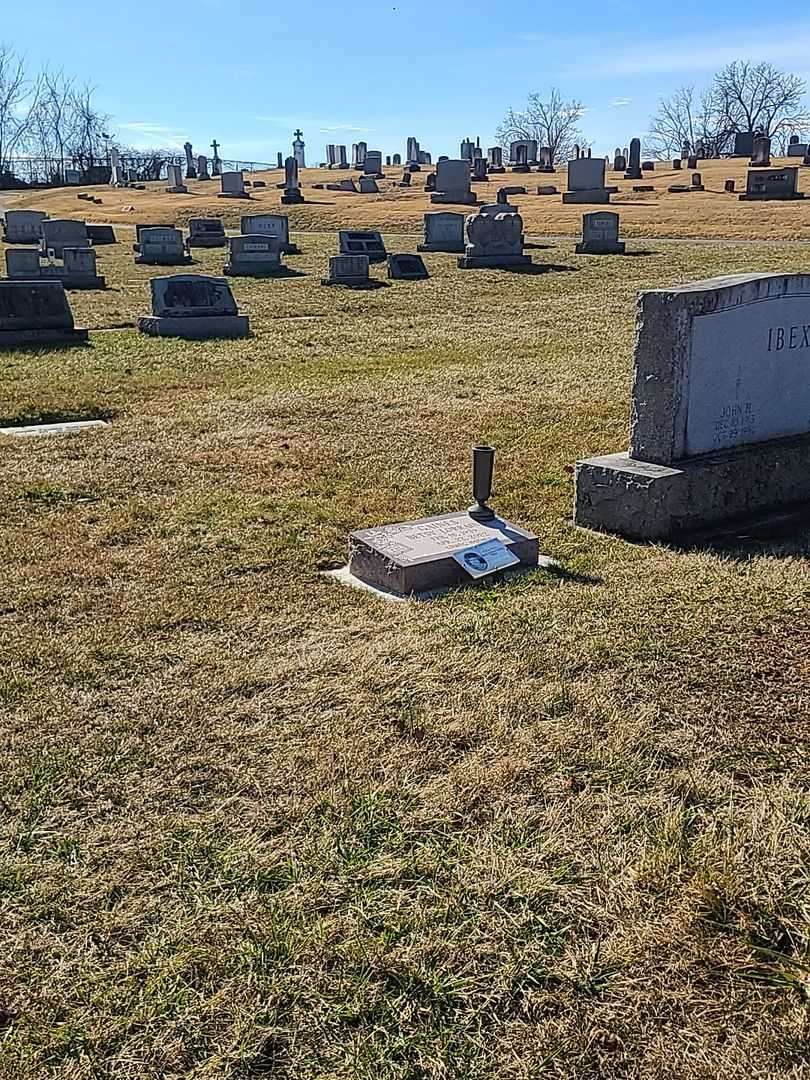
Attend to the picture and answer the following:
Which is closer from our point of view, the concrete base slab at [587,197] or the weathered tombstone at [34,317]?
the weathered tombstone at [34,317]

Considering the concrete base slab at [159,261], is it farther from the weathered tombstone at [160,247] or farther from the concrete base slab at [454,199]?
the concrete base slab at [454,199]

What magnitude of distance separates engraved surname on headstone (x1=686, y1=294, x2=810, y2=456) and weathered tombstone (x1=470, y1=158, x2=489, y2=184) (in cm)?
4602

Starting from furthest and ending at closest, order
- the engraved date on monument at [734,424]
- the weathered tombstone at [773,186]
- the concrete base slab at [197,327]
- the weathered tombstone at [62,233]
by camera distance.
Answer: the weathered tombstone at [773,186]
the weathered tombstone at [62,233]
the concrete base slab at [197,327]
the engraved date on monument at [734,424]

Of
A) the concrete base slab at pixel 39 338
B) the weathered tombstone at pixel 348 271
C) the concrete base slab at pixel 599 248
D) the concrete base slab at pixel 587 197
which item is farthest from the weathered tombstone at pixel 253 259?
the concrete base slab at pixel 587 197

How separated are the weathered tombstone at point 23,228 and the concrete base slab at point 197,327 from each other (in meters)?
18.8

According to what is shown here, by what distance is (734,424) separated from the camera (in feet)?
17.3

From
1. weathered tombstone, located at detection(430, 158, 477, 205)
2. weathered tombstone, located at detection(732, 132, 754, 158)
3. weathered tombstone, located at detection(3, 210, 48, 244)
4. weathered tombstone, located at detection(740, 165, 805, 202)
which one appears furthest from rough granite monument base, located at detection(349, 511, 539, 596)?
weathered tombstone, located at detection(732, 132, 754, 158)

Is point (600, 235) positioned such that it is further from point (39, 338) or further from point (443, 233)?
point (39, 338)

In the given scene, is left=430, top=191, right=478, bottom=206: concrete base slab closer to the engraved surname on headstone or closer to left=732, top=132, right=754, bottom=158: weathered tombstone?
left=732, top=132, right=754, bottom=158: weathered tombstone

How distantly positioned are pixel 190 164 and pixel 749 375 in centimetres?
8109

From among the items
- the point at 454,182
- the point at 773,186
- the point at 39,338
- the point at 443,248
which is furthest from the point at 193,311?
the point at 773,186

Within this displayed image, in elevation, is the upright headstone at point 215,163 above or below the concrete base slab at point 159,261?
above

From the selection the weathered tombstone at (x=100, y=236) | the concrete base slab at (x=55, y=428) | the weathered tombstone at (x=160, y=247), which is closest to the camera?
the concrete base slab at (x=55, y=428)

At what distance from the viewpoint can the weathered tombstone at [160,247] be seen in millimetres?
23031
